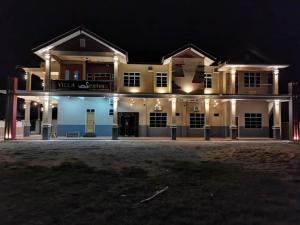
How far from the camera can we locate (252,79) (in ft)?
87.3

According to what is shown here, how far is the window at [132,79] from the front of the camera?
25984 mm

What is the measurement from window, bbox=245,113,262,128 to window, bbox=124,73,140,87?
10.5m

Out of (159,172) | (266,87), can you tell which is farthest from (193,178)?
(266,87)

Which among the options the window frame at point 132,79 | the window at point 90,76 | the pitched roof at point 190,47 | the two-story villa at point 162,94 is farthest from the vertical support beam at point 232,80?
the window at point 90,76

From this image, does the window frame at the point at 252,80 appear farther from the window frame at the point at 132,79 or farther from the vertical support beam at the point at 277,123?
the window frame at the point at 132,79

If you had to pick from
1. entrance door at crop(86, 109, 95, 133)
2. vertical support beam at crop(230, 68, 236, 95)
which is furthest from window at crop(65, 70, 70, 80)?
vertical support beam at crop(230, 68, 236, 95)

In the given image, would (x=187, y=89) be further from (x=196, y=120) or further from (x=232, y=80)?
(x=232, y=80)

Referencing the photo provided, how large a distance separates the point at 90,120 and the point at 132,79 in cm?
520

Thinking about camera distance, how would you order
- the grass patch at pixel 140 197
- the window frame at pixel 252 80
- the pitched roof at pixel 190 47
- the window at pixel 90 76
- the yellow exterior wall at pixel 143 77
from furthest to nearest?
the window frame at pixel 252 80 < the yellow exterior wall at pixel 143 77 < the window at pixel 90 76 < the pitched roof at pixel 190 47 < the grass patch at pixel 140 197

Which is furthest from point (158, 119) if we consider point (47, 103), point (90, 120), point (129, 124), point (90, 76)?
point (47, 103)

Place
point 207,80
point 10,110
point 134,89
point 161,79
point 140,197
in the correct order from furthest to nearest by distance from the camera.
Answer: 1. point 207,80
2. point 161,79
3. point 134,89
4. point 10,110
5. point 140,197

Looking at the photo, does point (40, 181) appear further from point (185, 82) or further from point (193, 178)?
point (185, 82)

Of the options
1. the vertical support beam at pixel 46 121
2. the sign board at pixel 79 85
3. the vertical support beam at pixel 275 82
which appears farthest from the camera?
the vertical support beam at pixel 275 82

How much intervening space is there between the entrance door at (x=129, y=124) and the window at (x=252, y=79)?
1036 centimetres
